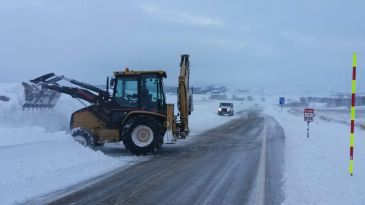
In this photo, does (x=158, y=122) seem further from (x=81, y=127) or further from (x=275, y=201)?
(x=275, y=201)

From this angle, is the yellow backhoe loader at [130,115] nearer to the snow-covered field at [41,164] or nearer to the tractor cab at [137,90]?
the tractor cab at [137,90]

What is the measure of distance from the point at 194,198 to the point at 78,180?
3093 mm

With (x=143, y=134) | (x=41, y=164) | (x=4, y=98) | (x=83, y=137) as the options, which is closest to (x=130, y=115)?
(x=143, y=134)

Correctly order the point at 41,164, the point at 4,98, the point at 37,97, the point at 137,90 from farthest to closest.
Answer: the point at 4,98 < the point at 37,97 < the point at 137,90 < the point at 41,164

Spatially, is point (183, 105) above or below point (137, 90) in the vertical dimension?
below

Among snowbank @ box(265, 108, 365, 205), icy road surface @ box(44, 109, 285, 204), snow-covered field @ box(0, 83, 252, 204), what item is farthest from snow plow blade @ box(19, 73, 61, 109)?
snowbank @ box(265, 108, 365, 205)

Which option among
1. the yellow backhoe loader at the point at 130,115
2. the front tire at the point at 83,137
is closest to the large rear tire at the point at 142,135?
the yellow backhoe loader at the point at 130,115

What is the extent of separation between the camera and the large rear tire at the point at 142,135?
16.8 metres

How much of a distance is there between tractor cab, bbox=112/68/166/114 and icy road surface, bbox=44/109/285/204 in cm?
180

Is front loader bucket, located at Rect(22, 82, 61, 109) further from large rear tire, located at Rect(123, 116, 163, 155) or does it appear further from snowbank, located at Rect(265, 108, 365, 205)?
snowbank, located at Rect(265, 108, 365, 205)

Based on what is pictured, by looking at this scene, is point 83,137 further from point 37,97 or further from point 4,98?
point 4,98

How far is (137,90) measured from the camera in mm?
17188

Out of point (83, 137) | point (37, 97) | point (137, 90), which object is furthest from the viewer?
point (37, 97)

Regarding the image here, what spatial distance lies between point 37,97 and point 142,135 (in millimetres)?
4719
